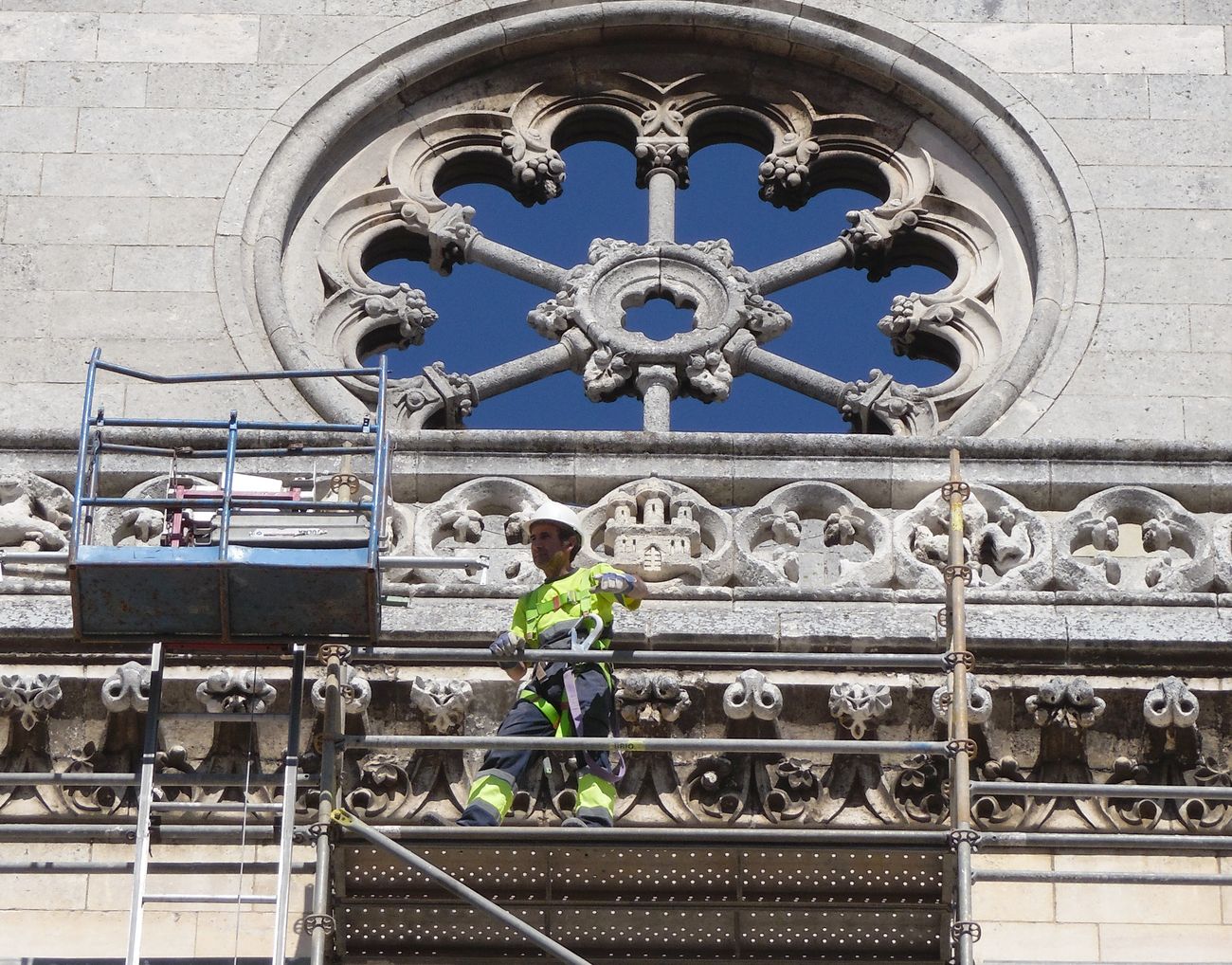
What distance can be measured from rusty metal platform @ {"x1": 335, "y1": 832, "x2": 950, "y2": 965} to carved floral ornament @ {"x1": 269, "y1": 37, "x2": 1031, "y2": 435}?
13.5 ft

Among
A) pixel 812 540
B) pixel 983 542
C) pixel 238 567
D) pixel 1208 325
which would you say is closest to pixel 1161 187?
pixel 1208 325

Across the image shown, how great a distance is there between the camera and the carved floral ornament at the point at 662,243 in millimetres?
19578

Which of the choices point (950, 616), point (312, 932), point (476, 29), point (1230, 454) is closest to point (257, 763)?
point (312, 932)

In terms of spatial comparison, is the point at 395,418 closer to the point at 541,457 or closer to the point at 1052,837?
the point at 541,457

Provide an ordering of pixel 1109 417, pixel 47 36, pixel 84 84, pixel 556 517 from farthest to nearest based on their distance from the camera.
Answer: pixel 47 36
pixel 84 84
pixel 1109 417
pixel 556 517

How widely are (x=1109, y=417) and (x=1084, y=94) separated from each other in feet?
7.91

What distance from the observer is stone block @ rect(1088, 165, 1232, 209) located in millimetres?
19797

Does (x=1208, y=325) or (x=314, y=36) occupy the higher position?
(x=314, y=36)

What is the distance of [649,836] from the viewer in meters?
15.1

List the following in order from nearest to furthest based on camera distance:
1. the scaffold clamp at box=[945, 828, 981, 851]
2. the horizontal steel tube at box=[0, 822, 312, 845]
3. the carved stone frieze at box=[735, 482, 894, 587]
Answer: the scaffold clamp at box=[945, 828, 981, 851] → the horizontal steel tube at box=[0, 822, 312, 845] → the carved stone frieze at box=[735, 482, 894, 587]

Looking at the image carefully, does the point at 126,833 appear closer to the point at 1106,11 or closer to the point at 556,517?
the point at 556,517

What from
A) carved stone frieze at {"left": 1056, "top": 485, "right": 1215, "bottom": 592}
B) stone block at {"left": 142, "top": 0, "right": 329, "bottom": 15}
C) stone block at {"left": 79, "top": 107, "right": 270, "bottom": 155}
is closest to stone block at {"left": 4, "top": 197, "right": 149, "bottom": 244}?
stone block at {"left": 79, "top": 107, "right": 270, "bottom": 155}

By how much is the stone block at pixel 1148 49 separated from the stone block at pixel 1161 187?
78cm

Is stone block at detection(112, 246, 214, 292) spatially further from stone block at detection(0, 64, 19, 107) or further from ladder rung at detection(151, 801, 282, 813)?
ladder rung at detection(151, 801, 282, 813)
